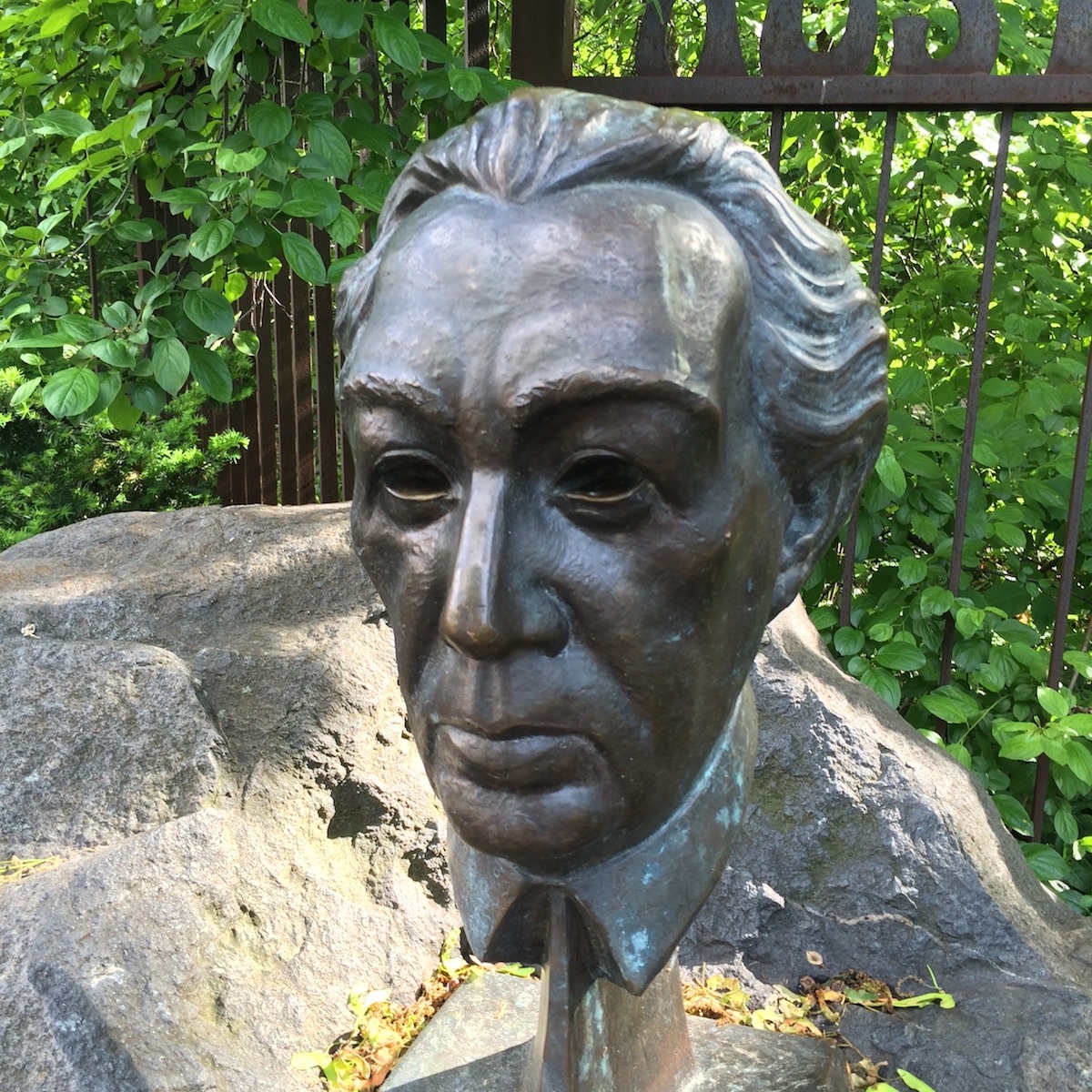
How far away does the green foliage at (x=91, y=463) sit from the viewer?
5477mm

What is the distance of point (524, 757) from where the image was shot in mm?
1383

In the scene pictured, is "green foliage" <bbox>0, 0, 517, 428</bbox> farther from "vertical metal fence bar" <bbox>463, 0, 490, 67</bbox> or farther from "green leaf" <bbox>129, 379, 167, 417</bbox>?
"vertical metal fence bar" <bbox>463, 0, 490, 67</bbox>

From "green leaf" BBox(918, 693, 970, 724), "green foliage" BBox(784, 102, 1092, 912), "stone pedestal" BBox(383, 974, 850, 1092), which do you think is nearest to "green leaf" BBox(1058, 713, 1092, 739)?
"green foliage" BBox(784, 102, 1092, 912)

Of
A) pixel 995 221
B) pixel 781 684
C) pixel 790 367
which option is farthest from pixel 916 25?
pixel 790 367

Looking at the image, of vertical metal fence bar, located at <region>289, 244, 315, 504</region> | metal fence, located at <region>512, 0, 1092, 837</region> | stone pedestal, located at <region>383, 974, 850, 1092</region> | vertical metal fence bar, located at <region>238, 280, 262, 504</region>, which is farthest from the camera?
vertical metal fence bar, located at <region>238, 280, 262, 504</region>

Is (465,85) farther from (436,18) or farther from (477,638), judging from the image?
(477,638)

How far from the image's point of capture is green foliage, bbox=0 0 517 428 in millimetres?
2568

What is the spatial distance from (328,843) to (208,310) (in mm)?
1296

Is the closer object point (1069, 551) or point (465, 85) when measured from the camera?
point (465, 85)

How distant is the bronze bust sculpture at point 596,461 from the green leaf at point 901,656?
1.81 meters

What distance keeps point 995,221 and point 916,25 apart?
0.58 meters

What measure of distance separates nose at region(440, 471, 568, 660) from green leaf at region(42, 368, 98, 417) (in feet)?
4.69

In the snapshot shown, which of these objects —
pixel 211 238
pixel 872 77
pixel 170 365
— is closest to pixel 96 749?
pixel 170 365

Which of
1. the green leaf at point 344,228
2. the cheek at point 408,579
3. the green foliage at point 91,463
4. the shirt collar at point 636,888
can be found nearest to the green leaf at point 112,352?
the green leaf at point 344,228
